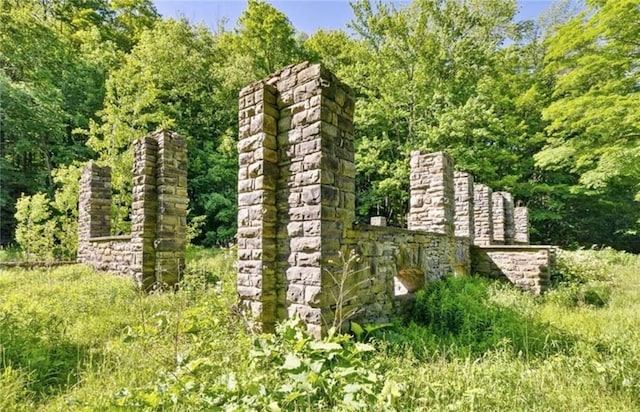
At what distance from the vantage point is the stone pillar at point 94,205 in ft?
28.0

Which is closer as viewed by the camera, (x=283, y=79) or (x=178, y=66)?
(x=283, y=79)

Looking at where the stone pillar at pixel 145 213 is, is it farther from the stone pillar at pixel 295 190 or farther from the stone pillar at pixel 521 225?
the stone pillar at pixel 521 225

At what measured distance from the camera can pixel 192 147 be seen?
1555cm

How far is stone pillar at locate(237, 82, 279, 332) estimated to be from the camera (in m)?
3.63

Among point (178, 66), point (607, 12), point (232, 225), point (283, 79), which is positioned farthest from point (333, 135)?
point (178, 66)

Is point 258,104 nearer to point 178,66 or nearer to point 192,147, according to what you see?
point 192,147

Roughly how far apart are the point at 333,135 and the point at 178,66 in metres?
15.4

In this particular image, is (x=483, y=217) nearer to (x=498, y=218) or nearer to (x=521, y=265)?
(x=498, y=218)

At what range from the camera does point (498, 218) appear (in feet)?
44.1

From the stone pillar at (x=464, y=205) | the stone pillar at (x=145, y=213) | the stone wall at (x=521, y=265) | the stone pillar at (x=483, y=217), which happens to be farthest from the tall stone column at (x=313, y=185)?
the stone pillar at (x=483, y=217)

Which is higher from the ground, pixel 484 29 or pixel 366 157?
pixel 484 29

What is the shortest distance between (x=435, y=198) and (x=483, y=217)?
226 inches

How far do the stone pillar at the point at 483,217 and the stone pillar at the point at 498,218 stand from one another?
1522 mm

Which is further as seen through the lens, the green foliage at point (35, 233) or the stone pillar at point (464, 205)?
the stone pillar at point (464, 205)
